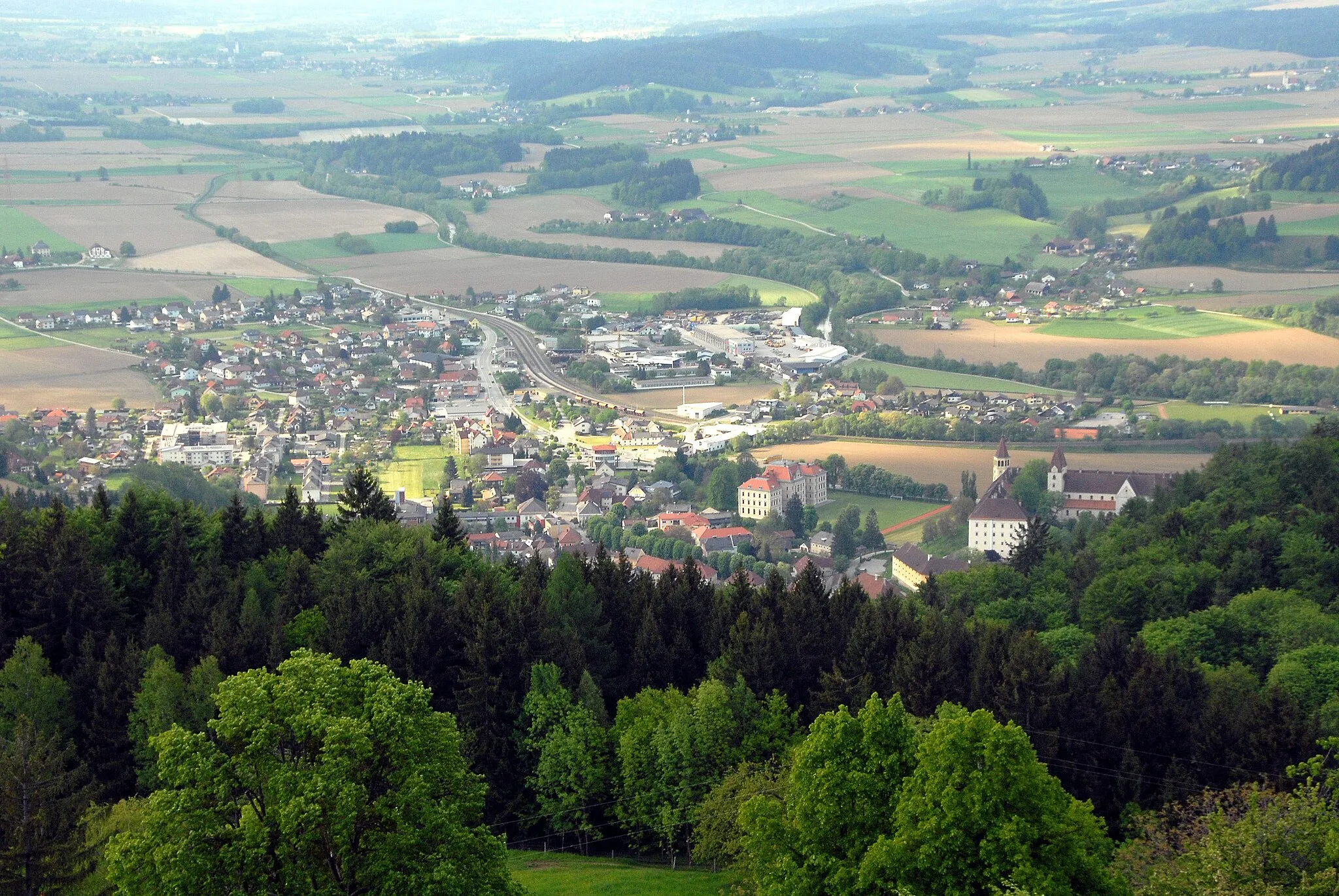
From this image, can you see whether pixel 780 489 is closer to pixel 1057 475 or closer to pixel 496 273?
pixel 1057 475

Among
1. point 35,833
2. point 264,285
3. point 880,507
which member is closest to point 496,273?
point 264,285

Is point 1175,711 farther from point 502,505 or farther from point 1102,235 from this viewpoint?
point 1102,235

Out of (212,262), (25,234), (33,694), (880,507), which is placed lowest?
(880,507)

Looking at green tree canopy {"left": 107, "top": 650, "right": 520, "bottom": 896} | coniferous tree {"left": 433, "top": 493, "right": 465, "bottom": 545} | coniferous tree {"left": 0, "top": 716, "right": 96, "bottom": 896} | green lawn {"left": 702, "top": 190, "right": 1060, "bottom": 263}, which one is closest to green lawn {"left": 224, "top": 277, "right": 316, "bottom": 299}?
green lawn {"left": 702, "top": 190, "right": 1060, "bottom": 263}

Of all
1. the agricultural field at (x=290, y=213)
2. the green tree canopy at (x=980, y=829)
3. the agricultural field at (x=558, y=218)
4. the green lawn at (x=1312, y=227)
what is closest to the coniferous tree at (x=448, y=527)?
the green tree canopy at (x=980, y=829)

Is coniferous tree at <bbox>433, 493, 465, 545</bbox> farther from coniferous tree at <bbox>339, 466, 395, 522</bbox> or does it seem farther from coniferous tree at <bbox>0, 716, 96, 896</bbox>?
coniferous tree at <bbox>0, 716, 96, 896</bbox>

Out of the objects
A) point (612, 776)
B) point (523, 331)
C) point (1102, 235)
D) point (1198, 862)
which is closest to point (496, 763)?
point (612, 776)
